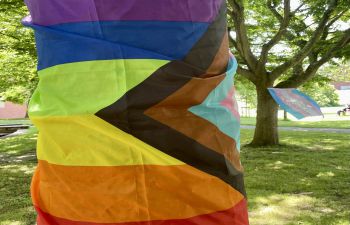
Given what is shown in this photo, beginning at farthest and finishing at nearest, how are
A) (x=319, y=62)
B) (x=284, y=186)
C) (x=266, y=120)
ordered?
(x=266, y=120) < (x=319, y=62) < (x=284, y=186)

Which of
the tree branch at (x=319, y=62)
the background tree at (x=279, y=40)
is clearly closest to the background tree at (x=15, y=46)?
the background tree at (x=279, y=40)

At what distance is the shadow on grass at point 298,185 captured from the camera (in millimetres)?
4719

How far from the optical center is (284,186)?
6.45 meters

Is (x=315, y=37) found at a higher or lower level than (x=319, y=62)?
higher

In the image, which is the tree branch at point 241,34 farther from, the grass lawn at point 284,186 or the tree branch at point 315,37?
the grass lawn at point 284,186

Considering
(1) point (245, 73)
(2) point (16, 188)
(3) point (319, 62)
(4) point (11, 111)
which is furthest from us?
(4) point (11, 111)

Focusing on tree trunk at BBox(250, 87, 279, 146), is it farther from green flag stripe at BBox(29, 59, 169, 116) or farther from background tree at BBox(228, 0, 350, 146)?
green flag stripe at BBox(29, 59, 169, 116)

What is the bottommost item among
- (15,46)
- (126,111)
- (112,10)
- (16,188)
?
(16,188)

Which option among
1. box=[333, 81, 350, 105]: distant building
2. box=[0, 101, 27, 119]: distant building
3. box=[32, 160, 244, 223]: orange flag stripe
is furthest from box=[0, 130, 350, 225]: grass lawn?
box=[333, 81, 350, 105]: distant building

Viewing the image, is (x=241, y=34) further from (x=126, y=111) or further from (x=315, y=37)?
(x=126, y=111)

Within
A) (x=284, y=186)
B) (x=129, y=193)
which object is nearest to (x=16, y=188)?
(x=284, y=186)

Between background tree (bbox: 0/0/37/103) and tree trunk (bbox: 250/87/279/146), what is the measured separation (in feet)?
21.3

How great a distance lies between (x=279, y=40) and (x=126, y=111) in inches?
438

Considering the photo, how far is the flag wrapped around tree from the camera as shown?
1339mm
